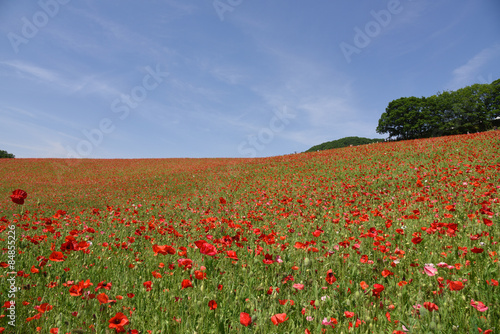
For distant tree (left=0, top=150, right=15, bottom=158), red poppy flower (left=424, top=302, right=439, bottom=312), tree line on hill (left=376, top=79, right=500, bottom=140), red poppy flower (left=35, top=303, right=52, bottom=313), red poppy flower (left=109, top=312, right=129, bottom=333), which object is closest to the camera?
red poppy flower (left=109, top=312, right=129, bottom=333)

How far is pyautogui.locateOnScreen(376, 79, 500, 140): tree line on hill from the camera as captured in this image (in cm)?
5712

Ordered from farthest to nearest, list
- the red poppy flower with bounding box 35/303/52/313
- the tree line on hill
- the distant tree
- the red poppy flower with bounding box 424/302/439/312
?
the tree line on hill
the distant tree
the red poppy flower with bounding box 35/303/52/313
the red poppy flower with bounding box 424/302/439/312

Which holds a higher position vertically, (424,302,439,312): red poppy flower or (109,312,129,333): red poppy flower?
(109,312,129,333): red poppy flower

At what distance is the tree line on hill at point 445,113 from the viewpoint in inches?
2249

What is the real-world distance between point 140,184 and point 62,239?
17.6 metres

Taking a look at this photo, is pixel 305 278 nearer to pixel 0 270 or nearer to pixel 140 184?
pixel 0 270

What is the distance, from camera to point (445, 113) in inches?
2432

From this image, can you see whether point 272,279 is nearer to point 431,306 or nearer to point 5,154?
point 431,306

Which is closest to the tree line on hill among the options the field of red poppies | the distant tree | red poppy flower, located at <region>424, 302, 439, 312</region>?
the field of red poppies

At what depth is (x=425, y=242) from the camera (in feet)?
13.5

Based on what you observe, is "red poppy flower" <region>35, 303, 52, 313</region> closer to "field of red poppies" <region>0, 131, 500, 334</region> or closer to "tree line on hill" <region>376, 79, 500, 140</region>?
"field of red poppies" <region>0, 131, 500, 334</region>

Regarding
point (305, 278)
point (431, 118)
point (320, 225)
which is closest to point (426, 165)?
point (320, 225)

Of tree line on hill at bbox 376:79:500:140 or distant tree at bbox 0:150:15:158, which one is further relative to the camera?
tree line on hill at bbox 376:79:500:140

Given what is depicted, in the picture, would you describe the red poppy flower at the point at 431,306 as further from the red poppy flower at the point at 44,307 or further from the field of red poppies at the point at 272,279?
the red poppy flower at the point at 44,307
